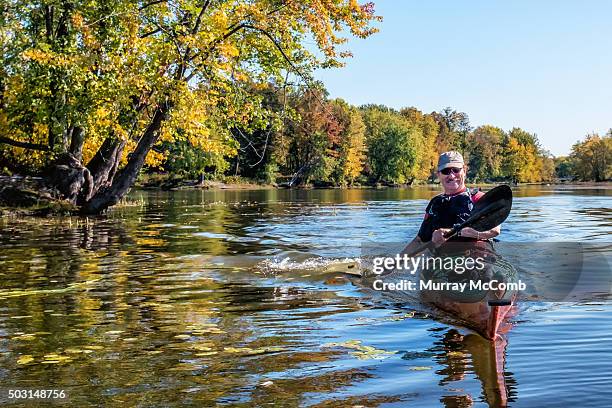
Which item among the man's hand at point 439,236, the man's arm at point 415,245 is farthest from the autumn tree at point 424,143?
the man's hand at point 439,236

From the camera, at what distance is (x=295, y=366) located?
5.82 meters

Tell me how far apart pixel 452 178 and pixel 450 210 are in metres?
0.45

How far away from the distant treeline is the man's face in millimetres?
49707

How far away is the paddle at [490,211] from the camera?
24.9ft

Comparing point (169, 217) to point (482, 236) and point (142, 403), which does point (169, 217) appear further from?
point (142, 403)

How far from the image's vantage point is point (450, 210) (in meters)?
8.31

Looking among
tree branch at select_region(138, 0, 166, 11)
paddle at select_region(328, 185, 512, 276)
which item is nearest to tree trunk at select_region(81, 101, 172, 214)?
tree branch at select_region(138, 0, 166, 11)

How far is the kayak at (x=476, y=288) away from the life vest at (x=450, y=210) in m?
0.41

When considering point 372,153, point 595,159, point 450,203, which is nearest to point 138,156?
point 450,203

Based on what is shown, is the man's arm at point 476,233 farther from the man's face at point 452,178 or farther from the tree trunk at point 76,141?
the tree trunk at point 76,141

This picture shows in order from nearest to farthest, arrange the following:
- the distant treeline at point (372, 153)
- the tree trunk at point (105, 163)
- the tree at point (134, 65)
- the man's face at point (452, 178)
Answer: the man's face at point (452, 178), the tree at point (134, 65), the tree trunk at point (105, 163), the distant treeline at point (372, 153)

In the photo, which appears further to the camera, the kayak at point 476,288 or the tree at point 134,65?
the tree at point 134,65

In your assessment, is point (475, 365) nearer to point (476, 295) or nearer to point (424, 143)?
point (476, 295)

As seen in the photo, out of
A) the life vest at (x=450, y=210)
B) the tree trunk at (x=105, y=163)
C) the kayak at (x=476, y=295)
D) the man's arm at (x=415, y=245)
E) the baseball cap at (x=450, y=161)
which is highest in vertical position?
the tree trunk at (x=105, y=163)
